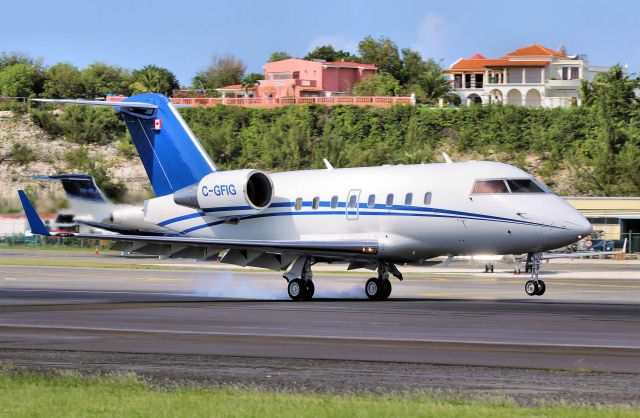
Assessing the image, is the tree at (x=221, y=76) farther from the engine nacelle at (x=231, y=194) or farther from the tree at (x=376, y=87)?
the engine nacelle at (x=231, y=194)

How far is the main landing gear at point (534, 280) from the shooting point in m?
27.8

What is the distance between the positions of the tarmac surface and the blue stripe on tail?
12.0 ft

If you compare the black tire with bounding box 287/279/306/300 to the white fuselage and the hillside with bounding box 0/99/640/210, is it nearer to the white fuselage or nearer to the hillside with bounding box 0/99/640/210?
the white fuselage

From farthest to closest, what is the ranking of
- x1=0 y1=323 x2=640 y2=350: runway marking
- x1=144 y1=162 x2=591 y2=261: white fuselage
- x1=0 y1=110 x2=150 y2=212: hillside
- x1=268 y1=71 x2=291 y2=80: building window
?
x1=268 y1=71 x2=291 y2=80: building window
x1=0 y1=110 x2=150 y2=212: hillside
x1=144 y1=162 x2=591 y2=261: white fuselage
x1=0 y1=323 x2=640 y2=350: runway marking

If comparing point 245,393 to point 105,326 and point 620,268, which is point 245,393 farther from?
point 620,268

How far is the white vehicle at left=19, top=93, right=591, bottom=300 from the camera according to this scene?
2869cm

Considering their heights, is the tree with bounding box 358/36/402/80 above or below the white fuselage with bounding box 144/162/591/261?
above

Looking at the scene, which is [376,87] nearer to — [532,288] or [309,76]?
[309,76]

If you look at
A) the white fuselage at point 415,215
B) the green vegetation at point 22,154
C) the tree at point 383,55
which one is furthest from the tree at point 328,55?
the white fuselage at point 415,215

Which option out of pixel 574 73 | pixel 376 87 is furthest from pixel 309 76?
pixel 574 73

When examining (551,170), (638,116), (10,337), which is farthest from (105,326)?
(638,116)

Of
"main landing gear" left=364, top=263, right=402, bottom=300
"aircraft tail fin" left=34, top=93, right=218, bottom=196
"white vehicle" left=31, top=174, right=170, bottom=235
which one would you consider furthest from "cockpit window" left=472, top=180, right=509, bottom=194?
"white vehicle" left=31, top=174, right=170, bottom=235

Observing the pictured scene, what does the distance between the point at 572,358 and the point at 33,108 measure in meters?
112

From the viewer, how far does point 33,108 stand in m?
122
